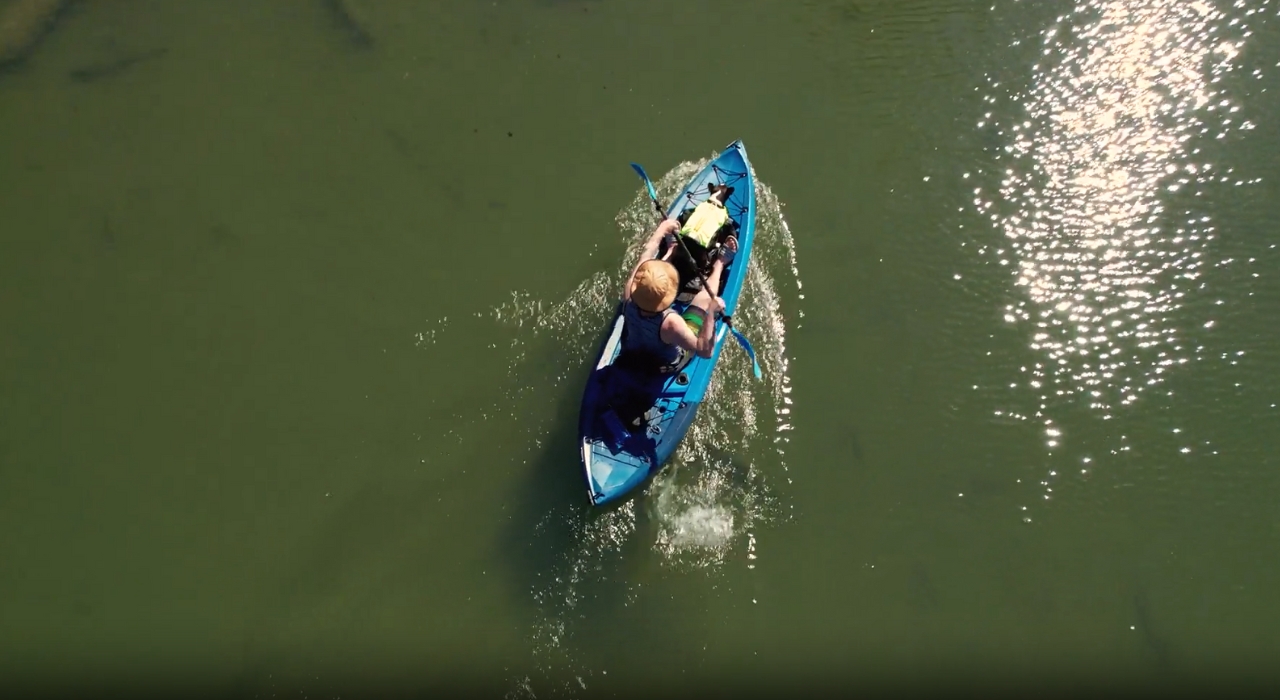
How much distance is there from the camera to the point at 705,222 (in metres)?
6.66

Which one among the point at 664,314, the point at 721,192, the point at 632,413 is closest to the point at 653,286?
the point at 664,314

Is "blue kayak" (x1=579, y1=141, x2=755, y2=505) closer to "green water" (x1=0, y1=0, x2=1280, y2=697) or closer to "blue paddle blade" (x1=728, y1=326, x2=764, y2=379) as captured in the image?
"blue paddle blade" (x1=728, y1=326, x2=764, y2=379)

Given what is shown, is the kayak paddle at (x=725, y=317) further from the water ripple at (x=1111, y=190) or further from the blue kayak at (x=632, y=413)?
the water ripple at (x=1111, y=190)

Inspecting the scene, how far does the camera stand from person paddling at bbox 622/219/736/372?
5836 mm

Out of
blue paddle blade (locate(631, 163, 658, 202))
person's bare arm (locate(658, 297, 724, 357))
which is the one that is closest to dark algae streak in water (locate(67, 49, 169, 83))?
blue paddle blade (locate(631, 163, 658, 202))

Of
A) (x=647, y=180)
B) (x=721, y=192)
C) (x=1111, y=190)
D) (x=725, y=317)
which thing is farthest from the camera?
(x=1111, y=190)

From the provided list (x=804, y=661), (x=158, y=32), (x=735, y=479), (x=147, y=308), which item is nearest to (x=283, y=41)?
(x=158, y=32)

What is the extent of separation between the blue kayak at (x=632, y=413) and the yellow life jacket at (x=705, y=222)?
503mm

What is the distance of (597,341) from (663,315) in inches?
52.6

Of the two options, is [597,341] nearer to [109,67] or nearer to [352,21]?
[352,21]

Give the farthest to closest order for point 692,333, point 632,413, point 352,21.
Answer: point 352,21 → point 632,413 → point 692,333

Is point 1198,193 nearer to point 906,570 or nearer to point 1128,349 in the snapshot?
point 1128,349

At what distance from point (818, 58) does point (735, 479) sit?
3.91 meters

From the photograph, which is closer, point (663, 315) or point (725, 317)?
point (663, 315)
